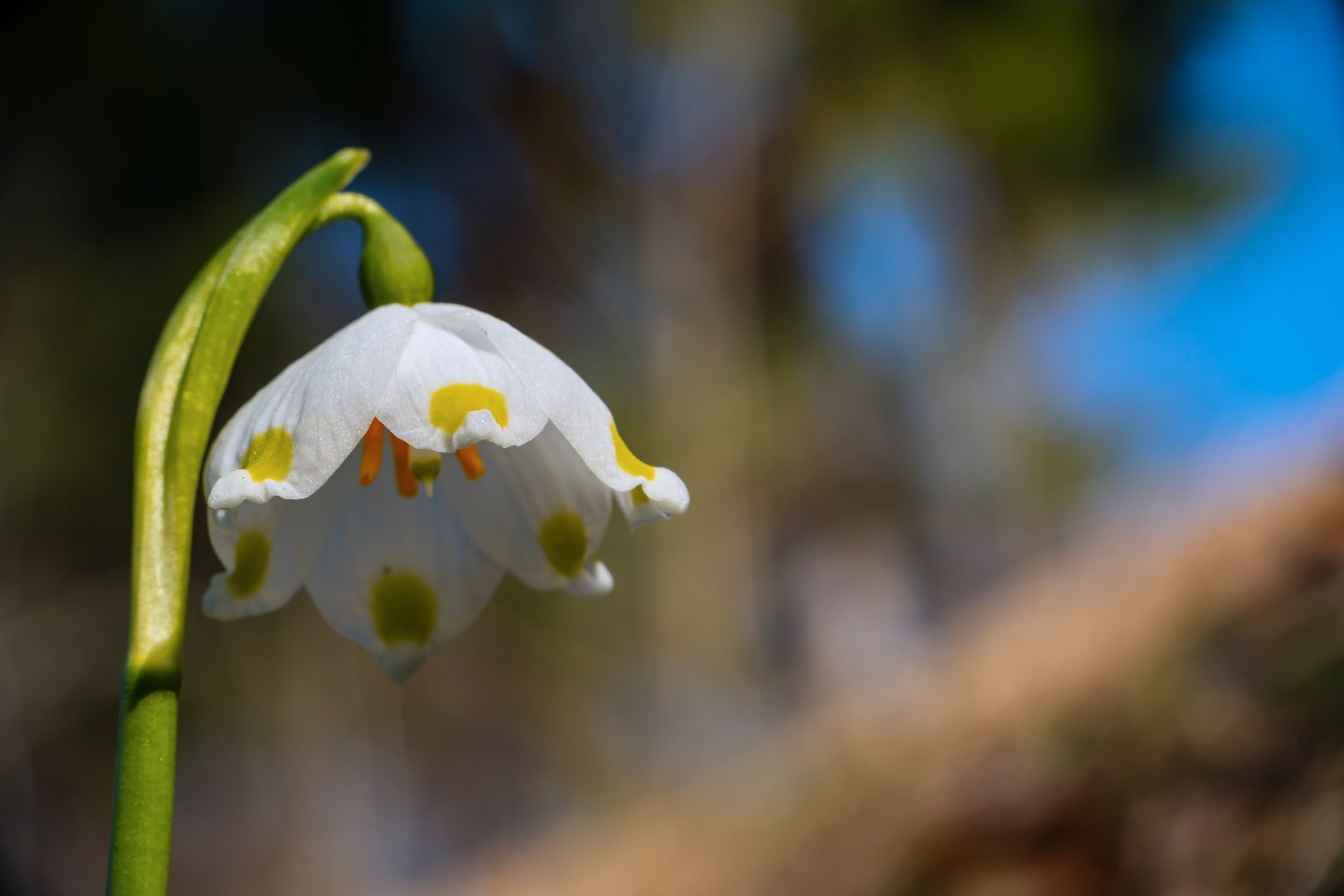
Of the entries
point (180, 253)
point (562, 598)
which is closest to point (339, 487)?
point (180, 253)

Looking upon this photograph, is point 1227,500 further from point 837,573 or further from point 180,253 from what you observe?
point 837,573

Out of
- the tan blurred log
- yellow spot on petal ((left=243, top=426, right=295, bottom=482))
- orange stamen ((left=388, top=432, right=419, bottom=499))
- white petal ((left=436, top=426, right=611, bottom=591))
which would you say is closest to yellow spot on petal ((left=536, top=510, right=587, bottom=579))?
white petal ((left=436, top=426, right=611, bottom=591))

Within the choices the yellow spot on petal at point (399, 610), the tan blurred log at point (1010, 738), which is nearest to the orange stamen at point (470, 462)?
the yellow spot on petal at point (399, 610)

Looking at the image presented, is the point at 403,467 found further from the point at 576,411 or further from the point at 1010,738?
the point at 1010,738

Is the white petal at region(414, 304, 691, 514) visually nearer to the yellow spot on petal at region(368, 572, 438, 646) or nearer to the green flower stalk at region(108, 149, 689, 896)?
the green flower stalk at region(108, 149, 689, 896)

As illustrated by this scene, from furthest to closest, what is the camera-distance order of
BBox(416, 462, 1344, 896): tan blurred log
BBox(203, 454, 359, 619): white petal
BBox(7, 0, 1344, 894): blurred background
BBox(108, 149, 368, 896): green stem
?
BBox(7, 0, 1344, 894): blurred background < BBox(416, 462, 1344, 896): tan blurred log < BBox(203, 454, 359, 619): white petal < BBox(108, 149, 368, 896): green stem

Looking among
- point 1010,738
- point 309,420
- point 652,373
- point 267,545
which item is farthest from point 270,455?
point 652,373
